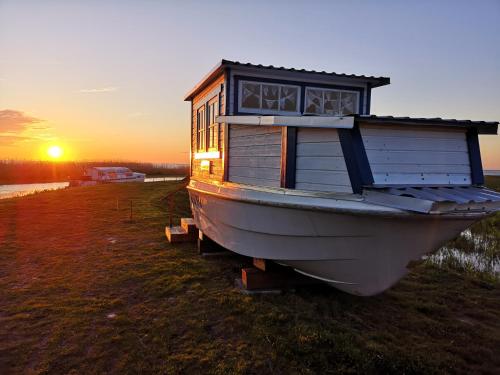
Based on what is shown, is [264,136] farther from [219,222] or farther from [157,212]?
[157,212]

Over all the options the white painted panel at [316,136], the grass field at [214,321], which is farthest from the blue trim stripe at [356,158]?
the grass field at [214,321]

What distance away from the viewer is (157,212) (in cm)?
1430

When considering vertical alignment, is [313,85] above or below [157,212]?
above

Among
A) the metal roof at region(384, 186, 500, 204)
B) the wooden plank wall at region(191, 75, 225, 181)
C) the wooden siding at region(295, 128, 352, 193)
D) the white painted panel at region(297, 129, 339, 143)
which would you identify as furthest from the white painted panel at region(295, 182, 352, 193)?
the wooden plank wall at region(191, 75, 225, 181)

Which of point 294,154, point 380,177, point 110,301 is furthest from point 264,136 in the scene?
point 110,301

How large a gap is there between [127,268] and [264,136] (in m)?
4.03

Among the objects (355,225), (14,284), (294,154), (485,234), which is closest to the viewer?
(355,225)

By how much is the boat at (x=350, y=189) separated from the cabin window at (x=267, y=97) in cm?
14

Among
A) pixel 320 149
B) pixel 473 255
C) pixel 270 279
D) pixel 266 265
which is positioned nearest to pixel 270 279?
pixel 270 279

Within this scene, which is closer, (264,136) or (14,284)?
(264,136)

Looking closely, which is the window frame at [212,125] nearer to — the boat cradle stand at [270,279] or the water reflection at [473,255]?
the boat cradle stand at [270,279]

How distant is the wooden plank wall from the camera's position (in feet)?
20.2

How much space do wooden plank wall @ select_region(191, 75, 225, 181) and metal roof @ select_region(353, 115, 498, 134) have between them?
282cm

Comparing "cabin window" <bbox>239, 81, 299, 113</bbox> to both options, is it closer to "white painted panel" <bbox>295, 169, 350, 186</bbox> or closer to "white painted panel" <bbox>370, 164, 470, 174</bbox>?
"white painted panel" <bbox>295, 169, 350, 186</bbox>
